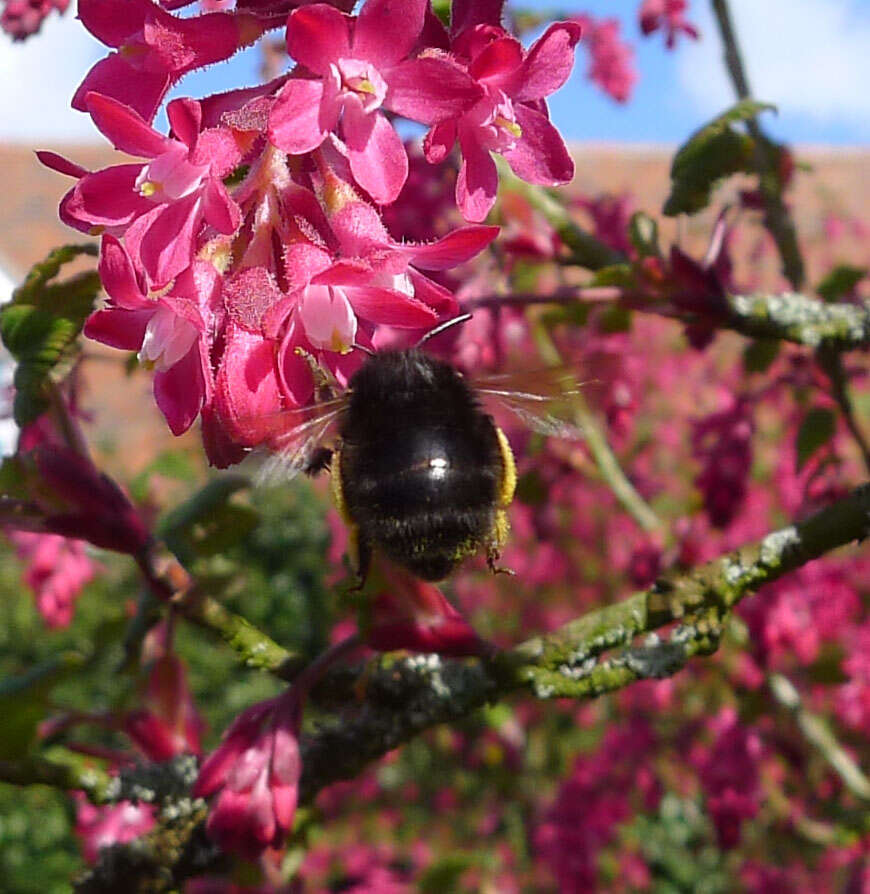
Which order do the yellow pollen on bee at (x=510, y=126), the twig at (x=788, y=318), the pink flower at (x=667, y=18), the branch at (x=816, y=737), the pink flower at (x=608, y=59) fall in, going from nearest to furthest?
the yellow pollen on bee at (x=510, y=126)
the twig at (x=788, y=318)
the pink flower at (x=667, y=18)
the branch at (x=816, y=737)
the pink flower at (x=608, y=59)

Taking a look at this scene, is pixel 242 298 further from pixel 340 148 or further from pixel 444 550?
pixel 444 550

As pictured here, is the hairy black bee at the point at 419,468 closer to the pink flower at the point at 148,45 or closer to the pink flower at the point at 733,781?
the pink flower at the point at 148,45

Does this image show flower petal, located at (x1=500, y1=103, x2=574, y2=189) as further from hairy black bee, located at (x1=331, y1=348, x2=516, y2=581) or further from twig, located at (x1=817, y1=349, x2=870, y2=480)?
twig, located at (x1=817, y1=349, x2=870, y2=480)

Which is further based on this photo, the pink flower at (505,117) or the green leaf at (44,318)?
the green leaf at (44,318)

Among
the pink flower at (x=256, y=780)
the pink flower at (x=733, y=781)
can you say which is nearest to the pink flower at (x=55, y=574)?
the pink flower at (x=256, y=780)

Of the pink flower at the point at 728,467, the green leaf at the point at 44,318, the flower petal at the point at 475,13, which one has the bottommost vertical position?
the pink flower at the point at 728,467

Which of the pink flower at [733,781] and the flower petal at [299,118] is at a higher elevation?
the flower petal at [299,118]

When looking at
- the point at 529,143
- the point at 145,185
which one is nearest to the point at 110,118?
the point at 145,185
